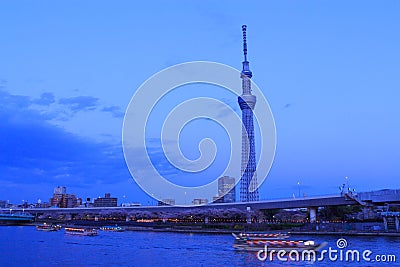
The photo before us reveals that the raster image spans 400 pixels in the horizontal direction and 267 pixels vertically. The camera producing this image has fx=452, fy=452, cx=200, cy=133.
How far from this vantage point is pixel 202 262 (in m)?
36.2

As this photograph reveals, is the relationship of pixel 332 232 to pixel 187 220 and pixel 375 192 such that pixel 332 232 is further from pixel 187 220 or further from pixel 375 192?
pixel 187 220

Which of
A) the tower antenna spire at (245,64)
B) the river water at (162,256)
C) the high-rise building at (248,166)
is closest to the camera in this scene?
the river water at (162,256)

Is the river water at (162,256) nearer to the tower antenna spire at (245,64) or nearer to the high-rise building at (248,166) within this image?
the high-rise building at (248,166)

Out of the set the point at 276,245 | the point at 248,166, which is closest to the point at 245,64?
the point at 248,166

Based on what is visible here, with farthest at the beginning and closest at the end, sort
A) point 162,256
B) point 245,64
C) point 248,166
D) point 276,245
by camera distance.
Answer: point 245,64, point 248,166, point 276,245, point 162,256

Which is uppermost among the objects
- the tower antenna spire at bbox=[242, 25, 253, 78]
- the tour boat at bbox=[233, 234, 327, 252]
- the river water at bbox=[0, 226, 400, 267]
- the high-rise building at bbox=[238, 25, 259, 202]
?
the tower antenna spire at bbox=[242, 25, 253, 78]

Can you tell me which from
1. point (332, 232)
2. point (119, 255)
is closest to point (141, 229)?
point (332, 232)

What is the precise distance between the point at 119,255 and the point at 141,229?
45.7m

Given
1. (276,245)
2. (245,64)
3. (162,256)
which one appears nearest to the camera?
(162,256)

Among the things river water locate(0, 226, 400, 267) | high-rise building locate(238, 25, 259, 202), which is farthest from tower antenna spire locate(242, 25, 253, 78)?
river water locate(0, 226, 400, 267)

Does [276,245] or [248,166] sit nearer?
[276,245]

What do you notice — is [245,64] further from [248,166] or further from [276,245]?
[276,245]

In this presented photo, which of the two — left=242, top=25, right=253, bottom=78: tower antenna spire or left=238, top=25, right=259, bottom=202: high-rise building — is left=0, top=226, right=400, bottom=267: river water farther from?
left=242, top=25, right=253, bottom=78: tower antenna spire

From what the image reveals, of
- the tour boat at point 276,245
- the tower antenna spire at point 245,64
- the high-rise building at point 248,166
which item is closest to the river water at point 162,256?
the tour boat at point 276,245
